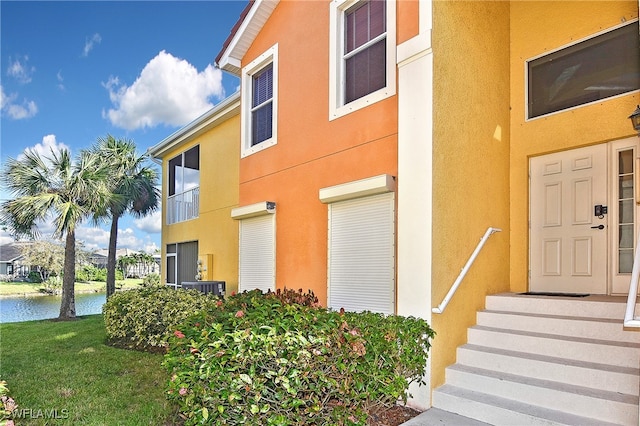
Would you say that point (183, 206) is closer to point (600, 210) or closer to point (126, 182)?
point (126, 182)

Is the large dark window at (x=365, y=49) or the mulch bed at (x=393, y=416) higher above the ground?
the large dark window at (x=365, y=49)

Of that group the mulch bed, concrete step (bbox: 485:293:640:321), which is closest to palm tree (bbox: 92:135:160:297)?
the mulch bed

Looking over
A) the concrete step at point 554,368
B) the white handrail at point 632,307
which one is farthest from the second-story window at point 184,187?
the white handrail at point 632,307

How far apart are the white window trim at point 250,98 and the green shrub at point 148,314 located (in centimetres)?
335

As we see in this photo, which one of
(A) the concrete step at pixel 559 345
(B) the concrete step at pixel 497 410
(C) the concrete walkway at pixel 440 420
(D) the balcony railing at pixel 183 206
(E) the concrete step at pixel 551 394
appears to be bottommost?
(C) the concrete walkway at pixel 440 420

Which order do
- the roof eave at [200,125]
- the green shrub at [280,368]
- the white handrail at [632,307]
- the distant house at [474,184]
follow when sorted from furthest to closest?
the roof eave at [200,125] < the distant house at [474,184] < the green shrub at [280,368] < the white handrail at [632,307]

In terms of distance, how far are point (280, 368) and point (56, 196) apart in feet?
46.0

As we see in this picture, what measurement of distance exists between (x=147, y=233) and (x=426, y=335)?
1655 cm

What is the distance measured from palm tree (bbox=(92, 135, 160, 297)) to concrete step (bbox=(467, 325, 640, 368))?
15.3 m

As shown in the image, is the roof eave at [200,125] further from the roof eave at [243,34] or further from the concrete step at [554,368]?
the concrete step at [554,368]

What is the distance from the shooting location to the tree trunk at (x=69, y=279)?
13812mm

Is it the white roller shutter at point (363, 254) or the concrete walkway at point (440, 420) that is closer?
the concrete walkway at point (440, 420)

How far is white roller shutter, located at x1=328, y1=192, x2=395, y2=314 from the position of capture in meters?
5.34

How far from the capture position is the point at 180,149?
14.8 meters
